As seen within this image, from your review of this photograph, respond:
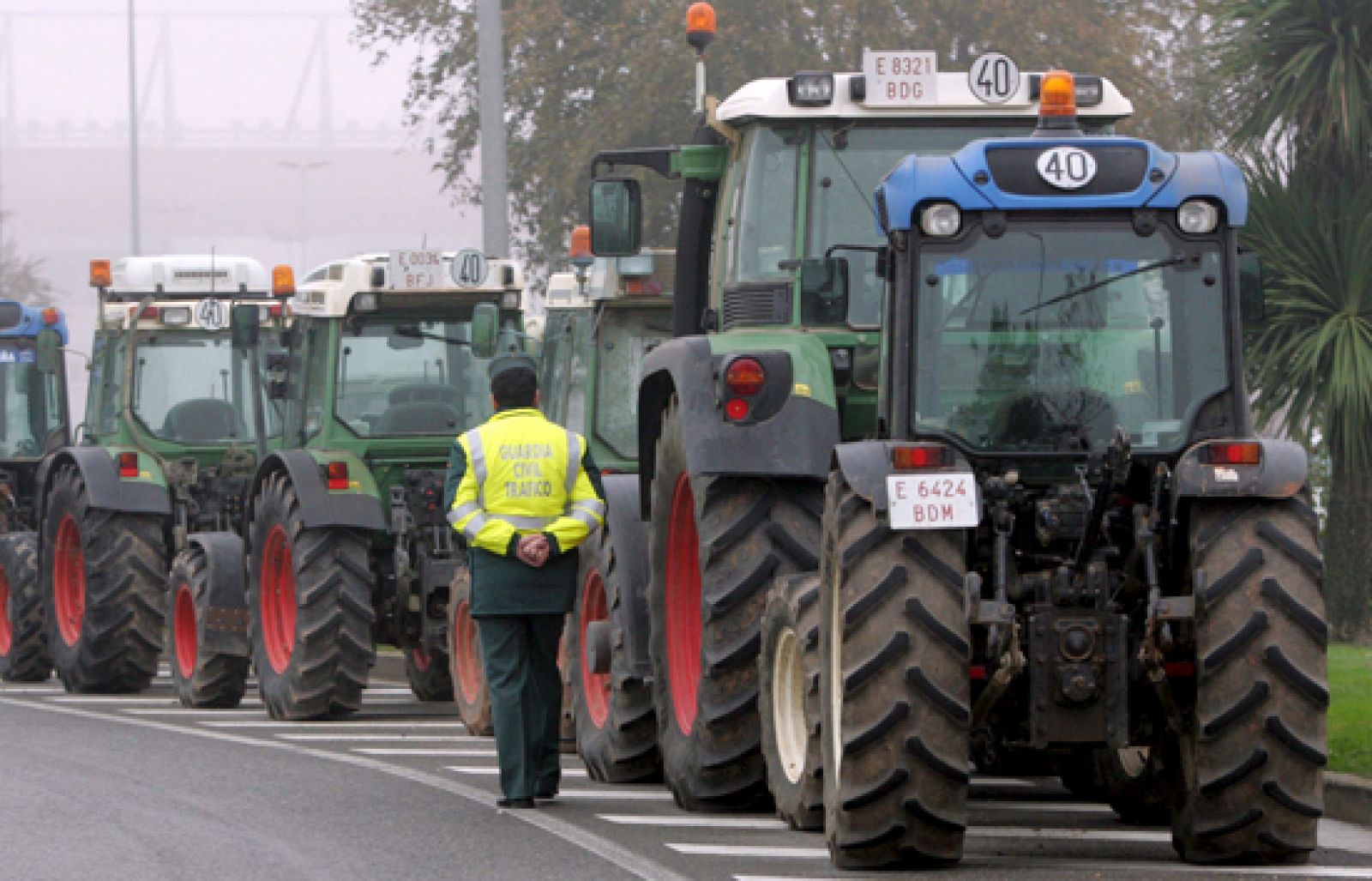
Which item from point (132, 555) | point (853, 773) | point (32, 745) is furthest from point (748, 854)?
point (132, 555)

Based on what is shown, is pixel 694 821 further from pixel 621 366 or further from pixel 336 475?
pixel 336 475

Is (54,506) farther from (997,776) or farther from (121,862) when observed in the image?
(121,862)

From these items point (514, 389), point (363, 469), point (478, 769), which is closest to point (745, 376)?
point (514, 389)

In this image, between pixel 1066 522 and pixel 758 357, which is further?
pixel 758 357

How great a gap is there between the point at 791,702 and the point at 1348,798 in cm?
232

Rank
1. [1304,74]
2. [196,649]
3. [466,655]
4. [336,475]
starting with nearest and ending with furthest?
1. [466,655]
2. [336,475]
3. [196,649]
4. [1304,74]

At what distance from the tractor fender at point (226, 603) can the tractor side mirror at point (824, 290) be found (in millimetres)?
7022

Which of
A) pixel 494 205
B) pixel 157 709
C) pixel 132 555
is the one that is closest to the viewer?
pixel 157 709

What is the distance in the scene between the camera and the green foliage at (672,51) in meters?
31.5

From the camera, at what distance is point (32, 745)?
Answer: 14555 mm

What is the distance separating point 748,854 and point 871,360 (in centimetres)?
213

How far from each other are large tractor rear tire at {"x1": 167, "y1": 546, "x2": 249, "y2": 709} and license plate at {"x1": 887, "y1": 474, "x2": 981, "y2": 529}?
8.98 meters

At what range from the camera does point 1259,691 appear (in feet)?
29.9

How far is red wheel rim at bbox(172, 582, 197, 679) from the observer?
711 inches
